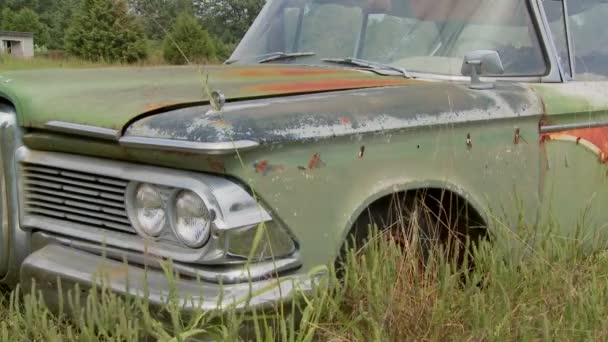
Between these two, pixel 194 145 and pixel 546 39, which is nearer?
pixel 194 145

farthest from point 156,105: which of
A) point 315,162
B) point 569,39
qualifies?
point 569,39

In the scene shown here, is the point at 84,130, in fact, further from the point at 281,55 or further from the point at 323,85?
the point at 281,55

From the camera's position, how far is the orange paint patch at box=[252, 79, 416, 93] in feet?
8.71

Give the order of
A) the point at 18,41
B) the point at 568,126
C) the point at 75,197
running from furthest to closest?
the point at 18,41
the point at 568,126
the point at 75,197

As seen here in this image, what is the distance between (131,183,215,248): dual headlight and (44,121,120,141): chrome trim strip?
0.58 feet

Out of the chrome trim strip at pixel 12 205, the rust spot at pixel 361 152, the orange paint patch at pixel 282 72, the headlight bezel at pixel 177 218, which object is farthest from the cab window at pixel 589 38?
the chrome trim strip at pixel 12 205

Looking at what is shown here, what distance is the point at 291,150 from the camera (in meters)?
2.29

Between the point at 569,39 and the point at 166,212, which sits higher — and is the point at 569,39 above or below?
above

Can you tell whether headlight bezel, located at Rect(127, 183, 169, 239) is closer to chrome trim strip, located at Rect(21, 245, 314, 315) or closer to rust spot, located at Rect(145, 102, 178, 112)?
chrome trim strip, located at Rect(21, 245, 314, 315)

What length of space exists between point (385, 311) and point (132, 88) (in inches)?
49.4

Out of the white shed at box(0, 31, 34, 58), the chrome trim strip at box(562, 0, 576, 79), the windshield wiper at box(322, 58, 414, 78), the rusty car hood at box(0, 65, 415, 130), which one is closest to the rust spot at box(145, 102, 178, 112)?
the rusty car hood at box(0, 65, 415, 130)

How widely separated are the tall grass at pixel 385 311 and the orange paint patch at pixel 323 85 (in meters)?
0.58

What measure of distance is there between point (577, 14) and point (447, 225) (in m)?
1.60

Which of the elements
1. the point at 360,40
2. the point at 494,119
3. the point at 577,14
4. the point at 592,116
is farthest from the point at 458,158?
the point at 577,14
